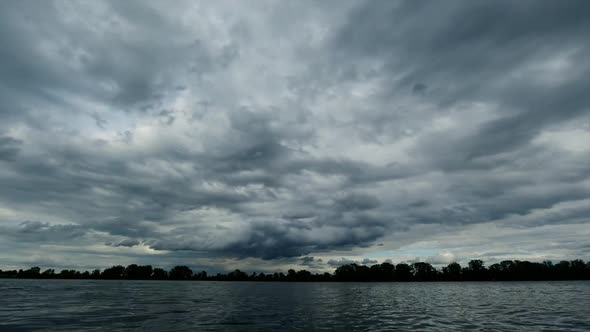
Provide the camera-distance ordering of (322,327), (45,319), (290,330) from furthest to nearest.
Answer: (45,319) < (322,327) < (290,330)

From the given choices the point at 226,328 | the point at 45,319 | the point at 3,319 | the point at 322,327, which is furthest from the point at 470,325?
the point at 3,319

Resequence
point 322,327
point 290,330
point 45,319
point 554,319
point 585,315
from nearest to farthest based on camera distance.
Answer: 1. point 290,330
2. point 322,327
3. point 45,319
4. point 554,319
5. point 585,315

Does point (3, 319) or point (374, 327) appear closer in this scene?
point (374, 327)

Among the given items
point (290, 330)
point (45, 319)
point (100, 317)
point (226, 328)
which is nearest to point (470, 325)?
point (290, 330)

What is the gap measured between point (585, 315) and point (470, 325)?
19.7 meters

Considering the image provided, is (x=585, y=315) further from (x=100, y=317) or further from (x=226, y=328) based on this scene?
(x=100, y=317)

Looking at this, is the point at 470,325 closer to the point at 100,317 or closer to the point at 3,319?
the point at 100,317

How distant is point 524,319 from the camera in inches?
1458

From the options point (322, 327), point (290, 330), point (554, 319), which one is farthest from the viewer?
point (554, 319)

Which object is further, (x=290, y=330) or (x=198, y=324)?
(x=198, y=324)

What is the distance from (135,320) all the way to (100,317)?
4.95 meters

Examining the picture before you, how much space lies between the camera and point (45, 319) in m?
34.0

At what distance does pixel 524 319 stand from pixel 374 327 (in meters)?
19.0

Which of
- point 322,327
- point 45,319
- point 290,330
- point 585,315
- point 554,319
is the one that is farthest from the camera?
point 585,315
